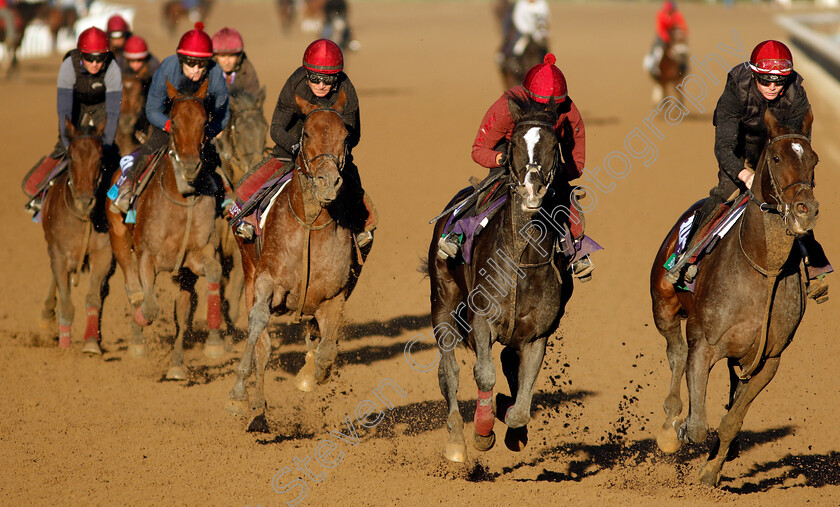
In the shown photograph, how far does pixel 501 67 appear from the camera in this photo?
21.5 metres

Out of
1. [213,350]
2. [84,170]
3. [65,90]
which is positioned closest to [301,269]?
[213,350]

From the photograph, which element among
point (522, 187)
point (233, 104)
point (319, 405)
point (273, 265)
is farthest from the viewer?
point (233, 104)

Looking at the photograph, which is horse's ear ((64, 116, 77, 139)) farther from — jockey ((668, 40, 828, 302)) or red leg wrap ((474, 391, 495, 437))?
jockey ((668, 40, 828, 302))

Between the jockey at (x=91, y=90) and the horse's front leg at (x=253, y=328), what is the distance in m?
3.32

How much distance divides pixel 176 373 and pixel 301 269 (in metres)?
2.36

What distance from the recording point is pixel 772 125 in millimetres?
6188

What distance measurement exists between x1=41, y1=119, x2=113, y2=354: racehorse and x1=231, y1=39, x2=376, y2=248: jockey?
7.52ft

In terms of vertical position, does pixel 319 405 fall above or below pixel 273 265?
below

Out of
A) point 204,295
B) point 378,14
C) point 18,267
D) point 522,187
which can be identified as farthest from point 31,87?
point 378,14

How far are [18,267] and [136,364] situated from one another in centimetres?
440

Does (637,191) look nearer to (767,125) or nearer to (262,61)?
(767,125)

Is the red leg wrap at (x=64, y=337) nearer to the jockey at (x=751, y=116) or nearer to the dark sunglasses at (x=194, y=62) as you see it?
the dark sunglasses at (x=194, y=62)

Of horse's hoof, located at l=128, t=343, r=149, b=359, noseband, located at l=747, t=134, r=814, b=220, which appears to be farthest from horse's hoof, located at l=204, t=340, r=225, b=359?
noseband, located at l=747, t=134, r=814, b=220

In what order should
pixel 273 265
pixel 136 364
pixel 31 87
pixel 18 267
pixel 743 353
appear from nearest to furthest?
pixel 743 353, pixel 273 265, pixel 136 364, pixel 18 267, pixel 31 87
